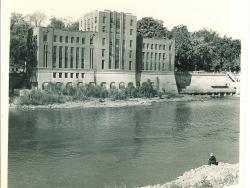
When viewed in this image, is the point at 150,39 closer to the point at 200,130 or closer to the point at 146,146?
the point at 200,130

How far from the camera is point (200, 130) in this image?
8023 millimetres

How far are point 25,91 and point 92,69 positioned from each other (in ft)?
8.17

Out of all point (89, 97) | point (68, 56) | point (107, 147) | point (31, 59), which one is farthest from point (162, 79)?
point (107, 147)

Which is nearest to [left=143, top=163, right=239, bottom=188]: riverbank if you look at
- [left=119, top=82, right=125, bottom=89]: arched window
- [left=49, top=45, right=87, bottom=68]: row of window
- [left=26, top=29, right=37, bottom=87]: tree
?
[left=26, top=29, right=37, bottom=87]: tree

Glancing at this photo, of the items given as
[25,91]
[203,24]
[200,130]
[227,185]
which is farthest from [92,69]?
[227,185]

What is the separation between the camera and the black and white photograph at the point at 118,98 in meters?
4.61

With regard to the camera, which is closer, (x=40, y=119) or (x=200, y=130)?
(x=200, y=130)

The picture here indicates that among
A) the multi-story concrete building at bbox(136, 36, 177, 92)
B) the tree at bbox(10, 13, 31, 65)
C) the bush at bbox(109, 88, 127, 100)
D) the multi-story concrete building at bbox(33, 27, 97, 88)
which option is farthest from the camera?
the multi-story concrete building at bbox(136, 36, 177, 92)

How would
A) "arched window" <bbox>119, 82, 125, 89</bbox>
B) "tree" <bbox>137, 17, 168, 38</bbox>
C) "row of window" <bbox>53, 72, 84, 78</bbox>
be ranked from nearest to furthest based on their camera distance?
"tree" <bbox>137, 17, 168, 38</bbox>
"row of window" <bbox>53, 72, 84, 78</bbox>
"arched window" <bbox>119, 82, 125, 89</bbox>

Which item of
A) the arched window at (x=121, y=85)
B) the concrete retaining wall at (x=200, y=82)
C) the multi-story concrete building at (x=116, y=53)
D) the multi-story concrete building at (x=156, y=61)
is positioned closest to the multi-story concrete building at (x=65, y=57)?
the multi-story concrete building at (x=116, y=53)

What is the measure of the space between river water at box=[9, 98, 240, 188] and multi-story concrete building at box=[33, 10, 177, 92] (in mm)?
1102

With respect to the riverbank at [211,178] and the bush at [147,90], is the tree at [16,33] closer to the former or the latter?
the riverbank at [211,178]

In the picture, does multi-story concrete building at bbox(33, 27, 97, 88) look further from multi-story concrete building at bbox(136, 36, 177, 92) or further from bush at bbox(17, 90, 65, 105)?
multi-story concrete building at bbox(136, 36, 177, 92)

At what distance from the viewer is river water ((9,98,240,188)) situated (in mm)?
5172
